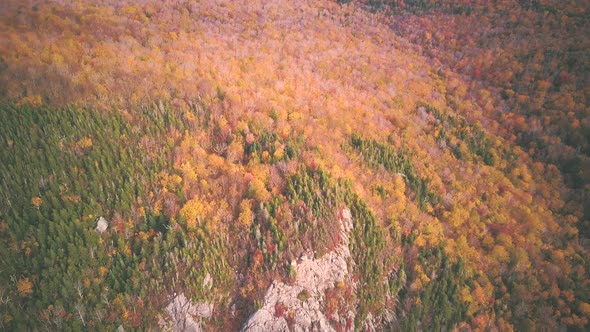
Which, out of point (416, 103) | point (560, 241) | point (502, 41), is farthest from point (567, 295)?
point (502, 41)

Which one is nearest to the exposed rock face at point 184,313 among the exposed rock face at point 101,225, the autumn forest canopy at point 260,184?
the autumn forest canopy at point 260,184

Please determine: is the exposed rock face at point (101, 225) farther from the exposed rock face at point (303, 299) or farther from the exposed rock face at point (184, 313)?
the exposed rock face at point (303, 299)

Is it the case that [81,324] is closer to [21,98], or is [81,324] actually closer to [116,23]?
[21,98]

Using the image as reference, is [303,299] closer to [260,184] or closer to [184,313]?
[184,313]

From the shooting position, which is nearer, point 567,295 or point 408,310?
point 408,310

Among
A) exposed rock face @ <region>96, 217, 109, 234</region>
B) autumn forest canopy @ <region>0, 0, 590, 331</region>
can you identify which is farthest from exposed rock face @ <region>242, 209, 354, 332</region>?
exposed rock face @ <region>96, 217, 109, 234</region>

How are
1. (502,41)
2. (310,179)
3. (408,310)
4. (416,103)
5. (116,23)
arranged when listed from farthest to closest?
(502,41)
(416,103)
(116,23)
(310,179)
(408,310)

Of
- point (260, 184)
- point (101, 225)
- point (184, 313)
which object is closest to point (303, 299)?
point (184, 313)
